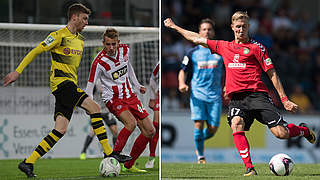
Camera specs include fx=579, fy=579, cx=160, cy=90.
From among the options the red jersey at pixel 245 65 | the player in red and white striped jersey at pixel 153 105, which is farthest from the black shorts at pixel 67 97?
the player in red and white striped jersey at pixel 153 105

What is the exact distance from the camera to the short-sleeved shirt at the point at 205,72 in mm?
9500

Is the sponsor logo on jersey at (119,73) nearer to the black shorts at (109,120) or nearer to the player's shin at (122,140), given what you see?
the player's shin at (122,140)

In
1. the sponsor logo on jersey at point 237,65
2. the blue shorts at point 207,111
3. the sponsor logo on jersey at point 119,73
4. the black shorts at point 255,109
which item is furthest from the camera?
the blue shorts at point 207,111

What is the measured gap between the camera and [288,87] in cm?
1561

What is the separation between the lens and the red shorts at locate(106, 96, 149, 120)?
753 cm

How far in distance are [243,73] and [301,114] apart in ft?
27.8

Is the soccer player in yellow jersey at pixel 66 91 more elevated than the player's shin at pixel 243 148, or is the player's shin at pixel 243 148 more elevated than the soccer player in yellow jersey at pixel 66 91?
the soccer player in yellow jersey at pixel 66 91

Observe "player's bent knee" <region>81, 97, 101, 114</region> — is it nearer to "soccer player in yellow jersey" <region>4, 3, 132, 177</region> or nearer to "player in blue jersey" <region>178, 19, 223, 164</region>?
"soccer player in yellow jersey" <region>4, 3, 132, 177</region>

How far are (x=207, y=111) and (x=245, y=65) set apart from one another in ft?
10.3

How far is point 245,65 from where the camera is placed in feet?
21.3

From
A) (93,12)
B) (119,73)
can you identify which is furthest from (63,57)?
(93,12)

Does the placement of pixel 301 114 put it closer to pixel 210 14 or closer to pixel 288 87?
pixel 288 87

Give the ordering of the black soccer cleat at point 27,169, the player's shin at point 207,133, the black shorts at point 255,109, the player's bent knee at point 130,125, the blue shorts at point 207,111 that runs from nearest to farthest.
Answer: the black shorts at point 255,109 → the black soccer cleat at point 27,169 → the player's bent knee at point 130,125 → the blue shorts at point 207,111 → the player's shin at point 207,133

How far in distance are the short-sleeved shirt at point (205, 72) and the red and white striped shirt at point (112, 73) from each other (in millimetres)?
1979
